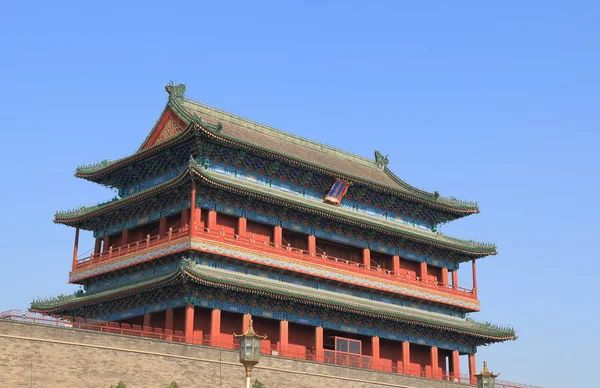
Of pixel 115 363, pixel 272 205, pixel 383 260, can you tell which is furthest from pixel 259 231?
pixel 115 363

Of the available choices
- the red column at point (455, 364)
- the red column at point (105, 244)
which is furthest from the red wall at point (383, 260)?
the red column at point (105, 244)

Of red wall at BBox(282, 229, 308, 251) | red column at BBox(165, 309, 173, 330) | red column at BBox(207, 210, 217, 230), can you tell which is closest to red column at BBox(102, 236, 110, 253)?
red column at BBox(165, 309, 173, 330)

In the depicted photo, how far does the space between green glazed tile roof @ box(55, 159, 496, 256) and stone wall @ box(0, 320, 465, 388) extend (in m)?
9.27

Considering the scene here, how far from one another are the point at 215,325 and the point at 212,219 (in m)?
5.63

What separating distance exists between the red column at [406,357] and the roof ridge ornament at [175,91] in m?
19.7

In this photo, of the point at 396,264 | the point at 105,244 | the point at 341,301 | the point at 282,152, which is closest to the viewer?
the point at 341,301

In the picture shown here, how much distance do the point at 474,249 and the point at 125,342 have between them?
28742 millimetres

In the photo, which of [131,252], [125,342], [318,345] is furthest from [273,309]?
[125,342]

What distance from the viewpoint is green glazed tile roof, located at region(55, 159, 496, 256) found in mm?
42531

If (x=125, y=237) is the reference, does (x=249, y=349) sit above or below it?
below

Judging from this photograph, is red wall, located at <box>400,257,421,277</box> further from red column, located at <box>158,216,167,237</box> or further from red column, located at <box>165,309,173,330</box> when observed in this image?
red column, located at <box>165,309,173,330</box>

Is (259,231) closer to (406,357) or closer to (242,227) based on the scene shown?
(242,227)

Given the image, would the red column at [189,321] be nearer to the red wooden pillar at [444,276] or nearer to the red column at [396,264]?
the red column at [396,264]

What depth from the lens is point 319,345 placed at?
44.8 metres
